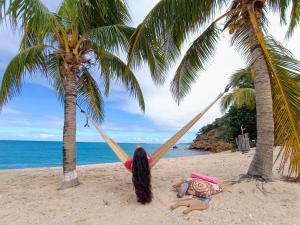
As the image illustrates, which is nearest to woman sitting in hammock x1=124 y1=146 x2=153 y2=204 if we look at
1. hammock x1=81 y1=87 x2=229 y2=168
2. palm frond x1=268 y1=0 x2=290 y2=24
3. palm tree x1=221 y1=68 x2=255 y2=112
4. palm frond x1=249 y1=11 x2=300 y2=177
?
hammock x1=81 y1=87 x2=229 y2=168

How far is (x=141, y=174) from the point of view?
3.01 m

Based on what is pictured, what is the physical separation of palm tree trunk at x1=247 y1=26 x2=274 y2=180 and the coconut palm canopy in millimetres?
1991

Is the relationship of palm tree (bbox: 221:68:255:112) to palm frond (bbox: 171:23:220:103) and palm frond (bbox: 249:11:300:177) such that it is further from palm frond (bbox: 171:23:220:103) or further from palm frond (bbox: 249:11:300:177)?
palm frond (bbox: 249:11:300:177)

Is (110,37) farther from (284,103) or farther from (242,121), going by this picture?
(242,121)

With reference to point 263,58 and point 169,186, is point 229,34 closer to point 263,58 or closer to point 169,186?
point 263,58

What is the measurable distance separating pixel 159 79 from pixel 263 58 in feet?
5.94

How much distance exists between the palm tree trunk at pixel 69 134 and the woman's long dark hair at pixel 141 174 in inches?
63.1

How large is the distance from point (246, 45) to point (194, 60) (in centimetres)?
85

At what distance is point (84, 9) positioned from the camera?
4.19m

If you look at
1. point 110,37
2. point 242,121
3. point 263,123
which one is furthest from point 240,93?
point 110,37

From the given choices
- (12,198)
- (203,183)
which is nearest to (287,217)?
(203,183)

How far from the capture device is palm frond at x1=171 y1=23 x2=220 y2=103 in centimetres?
436

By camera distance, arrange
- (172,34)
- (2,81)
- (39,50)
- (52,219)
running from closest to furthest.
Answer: (52,219) < (172,34) < (39,50) < (2,81)

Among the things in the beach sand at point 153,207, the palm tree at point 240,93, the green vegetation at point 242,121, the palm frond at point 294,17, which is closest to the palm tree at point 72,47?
the beach sand at point 153,207
